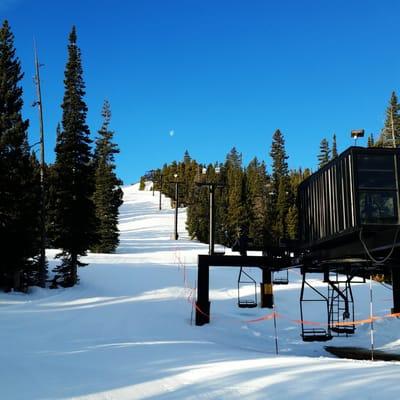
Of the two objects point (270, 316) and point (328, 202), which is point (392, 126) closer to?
point (270, 316)

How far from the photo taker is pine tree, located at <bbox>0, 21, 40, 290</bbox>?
24.1 meters

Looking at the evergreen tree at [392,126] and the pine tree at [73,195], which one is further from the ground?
the evergreen tree at [392,126]

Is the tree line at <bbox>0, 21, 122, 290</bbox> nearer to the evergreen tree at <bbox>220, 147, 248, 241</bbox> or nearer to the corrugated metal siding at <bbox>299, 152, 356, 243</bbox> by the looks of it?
the corrugated metal siding at <bbox>299, 152, 356, 243</bbox>

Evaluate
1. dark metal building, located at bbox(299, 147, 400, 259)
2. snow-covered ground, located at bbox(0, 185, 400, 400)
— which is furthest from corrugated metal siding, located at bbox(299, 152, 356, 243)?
snow-covered ground, located at bbox(0, 185, 400, 400)

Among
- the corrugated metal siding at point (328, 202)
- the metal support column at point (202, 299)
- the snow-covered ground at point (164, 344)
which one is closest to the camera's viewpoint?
the snow-covered ground at point (164, 344)

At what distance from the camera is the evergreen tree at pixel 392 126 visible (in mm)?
64312

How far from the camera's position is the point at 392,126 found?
64250 millimetres

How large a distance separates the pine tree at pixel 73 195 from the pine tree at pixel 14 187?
5.62ft

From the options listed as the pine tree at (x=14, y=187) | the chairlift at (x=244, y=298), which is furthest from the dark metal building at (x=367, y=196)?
the pine tree at (x=14, y=187)

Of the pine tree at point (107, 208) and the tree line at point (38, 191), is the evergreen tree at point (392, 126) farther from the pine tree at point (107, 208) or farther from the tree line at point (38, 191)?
the tree line at point (38, 191)

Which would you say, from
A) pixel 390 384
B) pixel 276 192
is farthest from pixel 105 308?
pixel 276 192

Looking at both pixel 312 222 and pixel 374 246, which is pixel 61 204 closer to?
pixel 312 222

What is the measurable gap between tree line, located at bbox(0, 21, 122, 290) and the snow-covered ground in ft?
6.08

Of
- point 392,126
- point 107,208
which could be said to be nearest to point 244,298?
point 107,208
